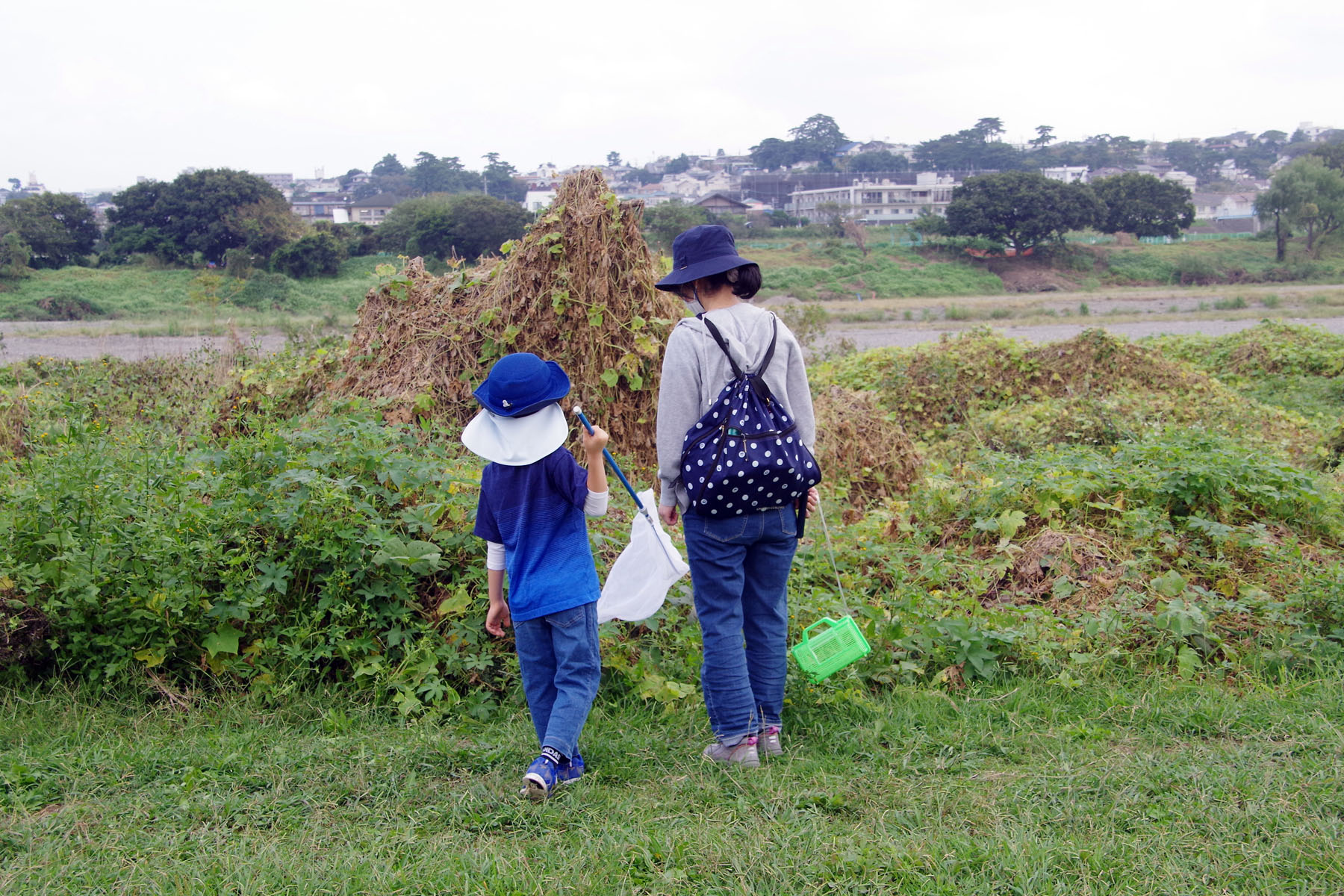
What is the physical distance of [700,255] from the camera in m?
3.12

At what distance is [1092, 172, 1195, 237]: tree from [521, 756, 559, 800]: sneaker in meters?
57.8

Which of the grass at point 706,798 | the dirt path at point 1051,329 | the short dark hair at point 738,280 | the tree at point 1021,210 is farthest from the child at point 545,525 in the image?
the tree at point 1021,210

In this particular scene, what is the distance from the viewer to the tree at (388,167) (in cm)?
12150

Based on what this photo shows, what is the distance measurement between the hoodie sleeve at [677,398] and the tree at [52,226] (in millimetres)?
46023

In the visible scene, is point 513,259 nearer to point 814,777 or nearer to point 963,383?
point 814,777

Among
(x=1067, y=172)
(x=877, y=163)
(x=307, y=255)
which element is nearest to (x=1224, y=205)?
(x=1067, y=172)

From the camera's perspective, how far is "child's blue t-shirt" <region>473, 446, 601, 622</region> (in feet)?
9.89

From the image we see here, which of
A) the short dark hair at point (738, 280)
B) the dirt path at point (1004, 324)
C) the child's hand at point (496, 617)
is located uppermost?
the short dark hair at point (738, 280)

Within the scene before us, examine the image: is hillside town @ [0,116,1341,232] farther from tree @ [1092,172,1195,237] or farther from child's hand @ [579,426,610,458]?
child's hand @ [579,426,610,458]

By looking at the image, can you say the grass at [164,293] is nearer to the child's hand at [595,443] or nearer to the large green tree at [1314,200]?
the child's hand at [595,443]

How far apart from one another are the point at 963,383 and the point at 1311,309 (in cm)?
2777

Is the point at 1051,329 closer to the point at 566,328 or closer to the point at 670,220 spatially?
the point at 670,220

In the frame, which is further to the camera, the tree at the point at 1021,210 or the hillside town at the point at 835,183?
the hillside town at the point at 835,183

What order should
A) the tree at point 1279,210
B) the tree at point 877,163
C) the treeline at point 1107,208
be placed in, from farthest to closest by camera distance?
the tree at point 877,163
the tree at point 1279,210
the treeline at point 1107,208
